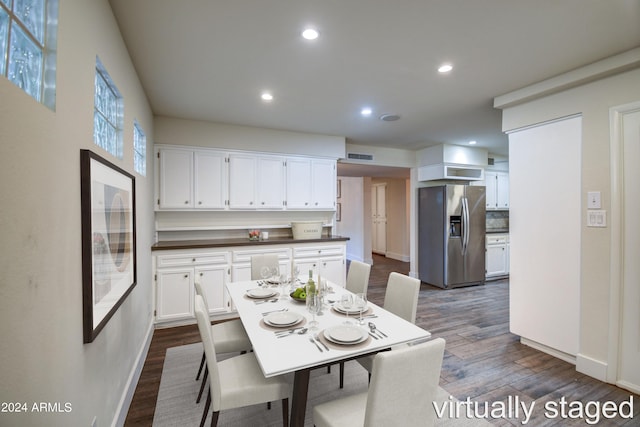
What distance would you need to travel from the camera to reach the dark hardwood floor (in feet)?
6.59

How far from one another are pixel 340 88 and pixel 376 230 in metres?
7.27

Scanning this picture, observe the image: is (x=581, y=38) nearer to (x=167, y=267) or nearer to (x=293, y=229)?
(x=293, y=229)

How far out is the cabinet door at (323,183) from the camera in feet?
15.1

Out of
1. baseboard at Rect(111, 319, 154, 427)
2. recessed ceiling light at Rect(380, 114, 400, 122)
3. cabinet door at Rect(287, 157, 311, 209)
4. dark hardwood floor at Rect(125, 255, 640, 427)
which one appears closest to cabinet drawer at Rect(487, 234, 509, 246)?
dark hardwood floor at Rect(125, 255, 640, 427)

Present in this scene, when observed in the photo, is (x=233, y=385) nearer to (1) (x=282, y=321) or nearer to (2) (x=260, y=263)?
(1) (x=282, y=321)

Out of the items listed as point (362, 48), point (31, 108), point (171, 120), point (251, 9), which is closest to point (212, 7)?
point (251, 9)

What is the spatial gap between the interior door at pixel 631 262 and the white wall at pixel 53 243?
11.7 feet

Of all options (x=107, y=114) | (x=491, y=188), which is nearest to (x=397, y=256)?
(x=491, y=188)

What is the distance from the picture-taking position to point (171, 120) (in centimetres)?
378

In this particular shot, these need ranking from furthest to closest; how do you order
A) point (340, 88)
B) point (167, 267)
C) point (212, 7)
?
point (167, 267) → point (340, 88) → point (212, 7)

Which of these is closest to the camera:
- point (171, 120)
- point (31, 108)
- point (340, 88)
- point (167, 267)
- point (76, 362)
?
point (31, 108)

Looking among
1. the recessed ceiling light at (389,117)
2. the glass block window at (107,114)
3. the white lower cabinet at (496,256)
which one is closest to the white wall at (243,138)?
the recessed ceiling light at (389,117)

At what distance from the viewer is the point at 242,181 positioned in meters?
4.13

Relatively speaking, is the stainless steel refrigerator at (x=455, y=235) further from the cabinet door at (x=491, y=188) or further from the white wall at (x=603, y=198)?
the white wall at (x=603, y=198)
